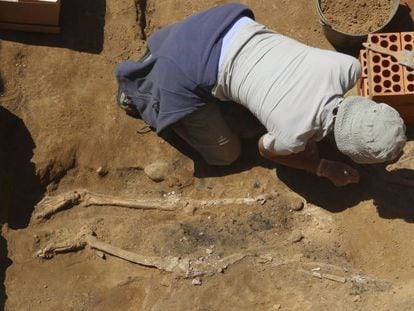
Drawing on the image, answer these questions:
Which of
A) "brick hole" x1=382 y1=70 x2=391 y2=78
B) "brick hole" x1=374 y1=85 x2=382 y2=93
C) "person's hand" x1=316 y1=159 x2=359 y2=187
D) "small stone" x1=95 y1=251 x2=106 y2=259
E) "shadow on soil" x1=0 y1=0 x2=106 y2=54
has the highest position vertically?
"brick hole" x1=382 y1=70 x2=391 y2=78

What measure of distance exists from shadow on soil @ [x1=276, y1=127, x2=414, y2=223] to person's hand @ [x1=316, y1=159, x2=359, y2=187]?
15 centimetres

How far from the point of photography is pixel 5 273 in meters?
3.89

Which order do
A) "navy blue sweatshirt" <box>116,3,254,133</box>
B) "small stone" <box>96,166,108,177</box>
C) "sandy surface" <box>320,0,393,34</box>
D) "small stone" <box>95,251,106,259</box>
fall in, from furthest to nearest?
"sandy surface" <box>320,0,393,34</box> < "small stone" <box>96,166,108,177</box> < "small stone" <box>95,251,106,259</box> < "navy blue sweatshirt" <box>116,3,254,133</box>

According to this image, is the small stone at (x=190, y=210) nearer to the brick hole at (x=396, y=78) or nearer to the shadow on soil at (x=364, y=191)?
the shadow on soil at (x=364, y=191)

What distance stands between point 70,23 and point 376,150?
2428mm

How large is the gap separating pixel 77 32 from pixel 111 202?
1.26 meters

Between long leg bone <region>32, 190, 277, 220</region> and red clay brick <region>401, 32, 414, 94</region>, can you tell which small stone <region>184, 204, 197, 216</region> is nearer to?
long leg bone <region>32, 190, 277, 220</region>

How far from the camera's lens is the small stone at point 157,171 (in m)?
4.30

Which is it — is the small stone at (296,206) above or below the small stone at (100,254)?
above

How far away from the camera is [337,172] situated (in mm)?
3994

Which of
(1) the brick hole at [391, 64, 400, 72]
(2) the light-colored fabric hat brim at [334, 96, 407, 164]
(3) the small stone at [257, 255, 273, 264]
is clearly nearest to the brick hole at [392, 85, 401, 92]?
(1) the brick hole at [391, 64, 400, 72]

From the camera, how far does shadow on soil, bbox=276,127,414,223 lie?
407cm

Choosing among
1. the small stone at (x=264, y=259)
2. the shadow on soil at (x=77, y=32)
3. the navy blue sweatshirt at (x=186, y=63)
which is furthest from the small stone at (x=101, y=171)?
the small stone at (x=264, y=259)

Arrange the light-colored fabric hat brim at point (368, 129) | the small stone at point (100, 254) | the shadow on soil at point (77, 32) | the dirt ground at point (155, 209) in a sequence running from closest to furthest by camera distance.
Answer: the light-colored fabric hat brim at point (368, 129) → the dirt ground at point (155, 209) → the small stone at point (100, 254) → the shadow on soil at point (77, 32)
